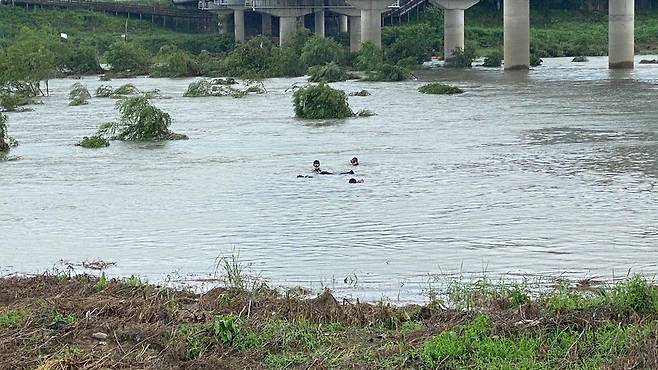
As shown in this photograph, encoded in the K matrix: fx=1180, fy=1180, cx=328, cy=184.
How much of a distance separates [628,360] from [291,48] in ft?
257

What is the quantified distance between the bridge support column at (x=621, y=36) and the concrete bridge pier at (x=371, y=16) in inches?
762

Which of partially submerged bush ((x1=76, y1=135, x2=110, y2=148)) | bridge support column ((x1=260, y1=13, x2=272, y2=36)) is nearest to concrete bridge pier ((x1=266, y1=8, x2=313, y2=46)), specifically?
bridge support column ((x1=260, y1=13, x2=272, y2=36))

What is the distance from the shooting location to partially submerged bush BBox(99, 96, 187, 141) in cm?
3919

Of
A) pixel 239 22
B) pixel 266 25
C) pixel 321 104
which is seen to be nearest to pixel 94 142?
pixel 321 104

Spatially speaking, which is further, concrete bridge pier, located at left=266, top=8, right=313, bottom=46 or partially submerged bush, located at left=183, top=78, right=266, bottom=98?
concrete bridge pier, located at left=266, top=8, right=313, bottom=46

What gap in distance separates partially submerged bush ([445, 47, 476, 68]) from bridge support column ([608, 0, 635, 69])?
1259cm

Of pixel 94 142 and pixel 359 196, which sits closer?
pixel 359 196

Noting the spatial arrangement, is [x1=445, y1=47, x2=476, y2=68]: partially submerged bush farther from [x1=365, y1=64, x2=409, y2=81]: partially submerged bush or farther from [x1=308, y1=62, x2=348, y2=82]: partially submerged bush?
[x1=308, y1=62, x2=348, y2=82]: partially submerged bush

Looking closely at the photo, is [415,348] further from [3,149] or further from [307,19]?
[307,19]

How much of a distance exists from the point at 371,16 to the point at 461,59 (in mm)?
8390

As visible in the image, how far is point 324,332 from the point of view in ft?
38.8

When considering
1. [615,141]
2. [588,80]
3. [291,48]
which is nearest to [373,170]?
[615,141]

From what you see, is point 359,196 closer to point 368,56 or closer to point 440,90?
point 440,90

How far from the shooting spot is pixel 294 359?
35.8 feet
